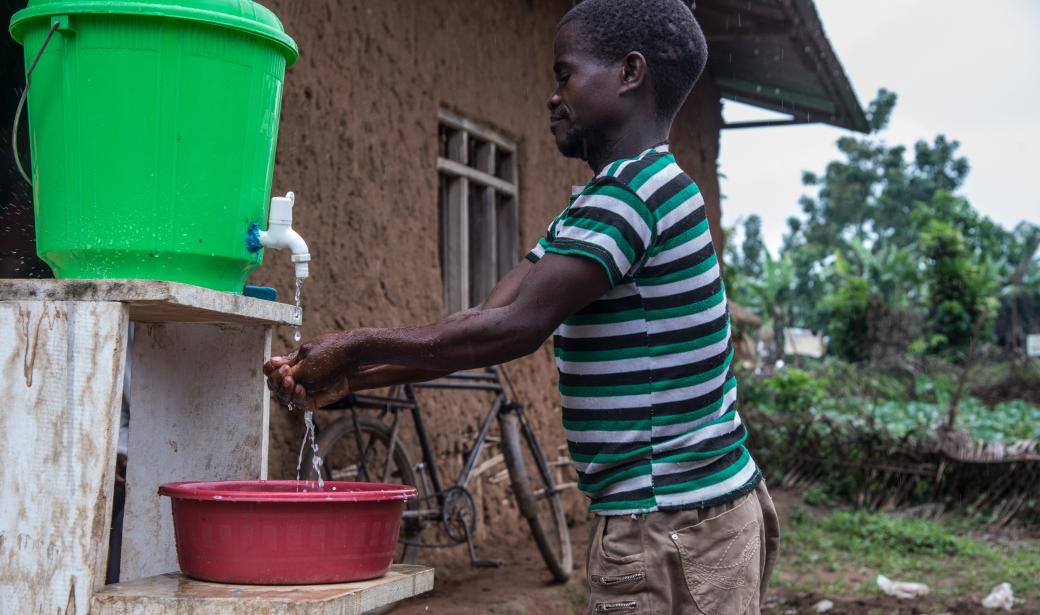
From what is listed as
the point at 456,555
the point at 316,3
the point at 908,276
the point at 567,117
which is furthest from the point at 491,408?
the point at 908,276

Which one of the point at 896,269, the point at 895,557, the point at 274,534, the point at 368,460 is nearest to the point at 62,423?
the point at 274,534

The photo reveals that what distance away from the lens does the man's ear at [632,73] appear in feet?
5.88

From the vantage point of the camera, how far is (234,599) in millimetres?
1629

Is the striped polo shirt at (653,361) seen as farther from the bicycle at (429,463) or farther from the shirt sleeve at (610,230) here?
the bicycle at (429,463)

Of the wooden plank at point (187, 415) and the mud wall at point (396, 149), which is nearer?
the wooden plank at point (187, 415)

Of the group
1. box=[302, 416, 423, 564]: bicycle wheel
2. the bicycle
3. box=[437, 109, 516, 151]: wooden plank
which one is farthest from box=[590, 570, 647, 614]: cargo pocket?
box=[437, 109, 516, 151]: wooden plank

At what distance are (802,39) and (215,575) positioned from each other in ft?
21.0

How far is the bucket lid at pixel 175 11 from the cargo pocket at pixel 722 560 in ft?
3.48

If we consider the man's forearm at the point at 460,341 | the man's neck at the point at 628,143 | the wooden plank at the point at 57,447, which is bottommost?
the wooden plank at the point at 57,447

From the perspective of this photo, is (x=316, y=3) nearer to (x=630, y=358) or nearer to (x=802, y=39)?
(x=630, y=358)

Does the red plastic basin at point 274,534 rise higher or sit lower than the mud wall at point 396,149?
lower

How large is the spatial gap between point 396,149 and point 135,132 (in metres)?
3.13

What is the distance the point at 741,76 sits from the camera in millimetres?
9062

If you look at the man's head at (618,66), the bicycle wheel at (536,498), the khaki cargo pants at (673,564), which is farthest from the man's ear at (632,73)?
the bicycle wheel at (536,498)
